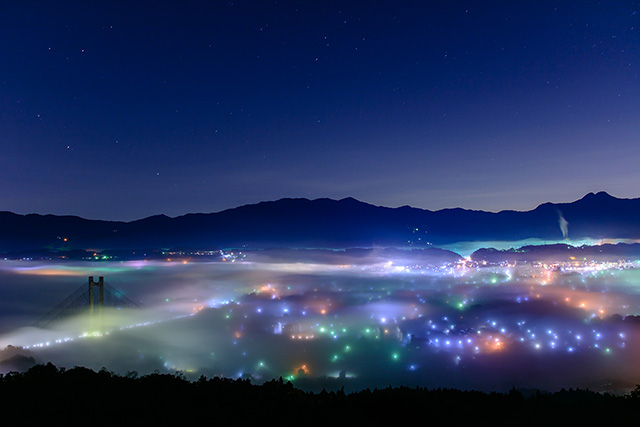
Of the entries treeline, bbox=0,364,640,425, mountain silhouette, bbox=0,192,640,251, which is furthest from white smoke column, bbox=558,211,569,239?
treeline, bbox=0,364,640,425

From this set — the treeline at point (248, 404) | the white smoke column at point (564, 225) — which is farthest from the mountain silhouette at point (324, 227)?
the treeline at point (248, 404)

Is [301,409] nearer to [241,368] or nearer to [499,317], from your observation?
[241,368]

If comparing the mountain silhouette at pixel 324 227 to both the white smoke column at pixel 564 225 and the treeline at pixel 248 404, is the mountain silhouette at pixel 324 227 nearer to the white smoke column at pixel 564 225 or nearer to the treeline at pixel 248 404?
the white smoke column at pixel 564 225

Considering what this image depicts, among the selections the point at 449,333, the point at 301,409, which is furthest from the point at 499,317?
the point at 301,409

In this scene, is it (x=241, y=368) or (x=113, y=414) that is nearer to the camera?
(x=113, y=414)

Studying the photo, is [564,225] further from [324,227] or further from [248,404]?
[248,404]

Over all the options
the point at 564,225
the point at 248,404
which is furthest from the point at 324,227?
the point at 248,404

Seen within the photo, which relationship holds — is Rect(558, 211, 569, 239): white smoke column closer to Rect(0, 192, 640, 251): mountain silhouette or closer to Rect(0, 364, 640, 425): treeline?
Rect(0, 192, 640, 251): mountain silhouette

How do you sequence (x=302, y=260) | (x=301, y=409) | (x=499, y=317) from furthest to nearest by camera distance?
(x=302, y=260)
(x=499, y=317)
(x=301, y=409)

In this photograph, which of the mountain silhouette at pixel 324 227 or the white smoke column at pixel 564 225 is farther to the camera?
the white smoke column at pixel 564 225
